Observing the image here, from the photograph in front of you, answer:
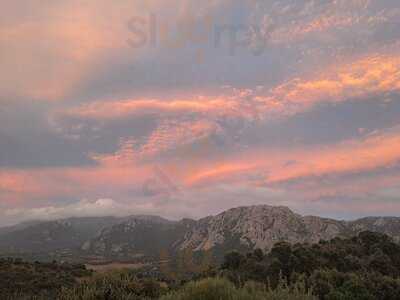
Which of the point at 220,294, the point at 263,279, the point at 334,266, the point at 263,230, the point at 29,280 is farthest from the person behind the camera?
the point at 263,230

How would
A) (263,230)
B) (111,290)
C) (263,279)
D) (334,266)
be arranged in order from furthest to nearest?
(263,230), (334,266), (263,279), (111,290)

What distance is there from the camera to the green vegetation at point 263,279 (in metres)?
14.9

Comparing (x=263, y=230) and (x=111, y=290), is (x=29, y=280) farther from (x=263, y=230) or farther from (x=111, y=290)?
(x=263, y=230)

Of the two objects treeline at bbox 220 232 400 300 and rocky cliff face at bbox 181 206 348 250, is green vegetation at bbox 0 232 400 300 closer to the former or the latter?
treeline at bbox 220 232 400 300

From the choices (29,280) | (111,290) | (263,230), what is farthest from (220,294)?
(263,230)

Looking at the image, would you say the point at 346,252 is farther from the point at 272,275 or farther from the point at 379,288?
the point at 379,288

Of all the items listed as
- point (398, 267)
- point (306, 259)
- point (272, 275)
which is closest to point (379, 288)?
point (272, 275)

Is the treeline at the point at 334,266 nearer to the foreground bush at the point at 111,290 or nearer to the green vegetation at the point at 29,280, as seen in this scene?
the foreground bush at the point at 111,290

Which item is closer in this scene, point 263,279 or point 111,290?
point 111,290

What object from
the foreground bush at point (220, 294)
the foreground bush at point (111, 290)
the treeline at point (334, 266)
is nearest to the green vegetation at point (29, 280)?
the foreground bush at point (111, 290)

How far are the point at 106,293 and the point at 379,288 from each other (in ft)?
54.0

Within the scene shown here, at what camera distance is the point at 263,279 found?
3734 cm

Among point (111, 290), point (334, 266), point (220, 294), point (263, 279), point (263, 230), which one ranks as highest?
point (263, 230)

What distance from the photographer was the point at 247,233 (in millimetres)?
168750
